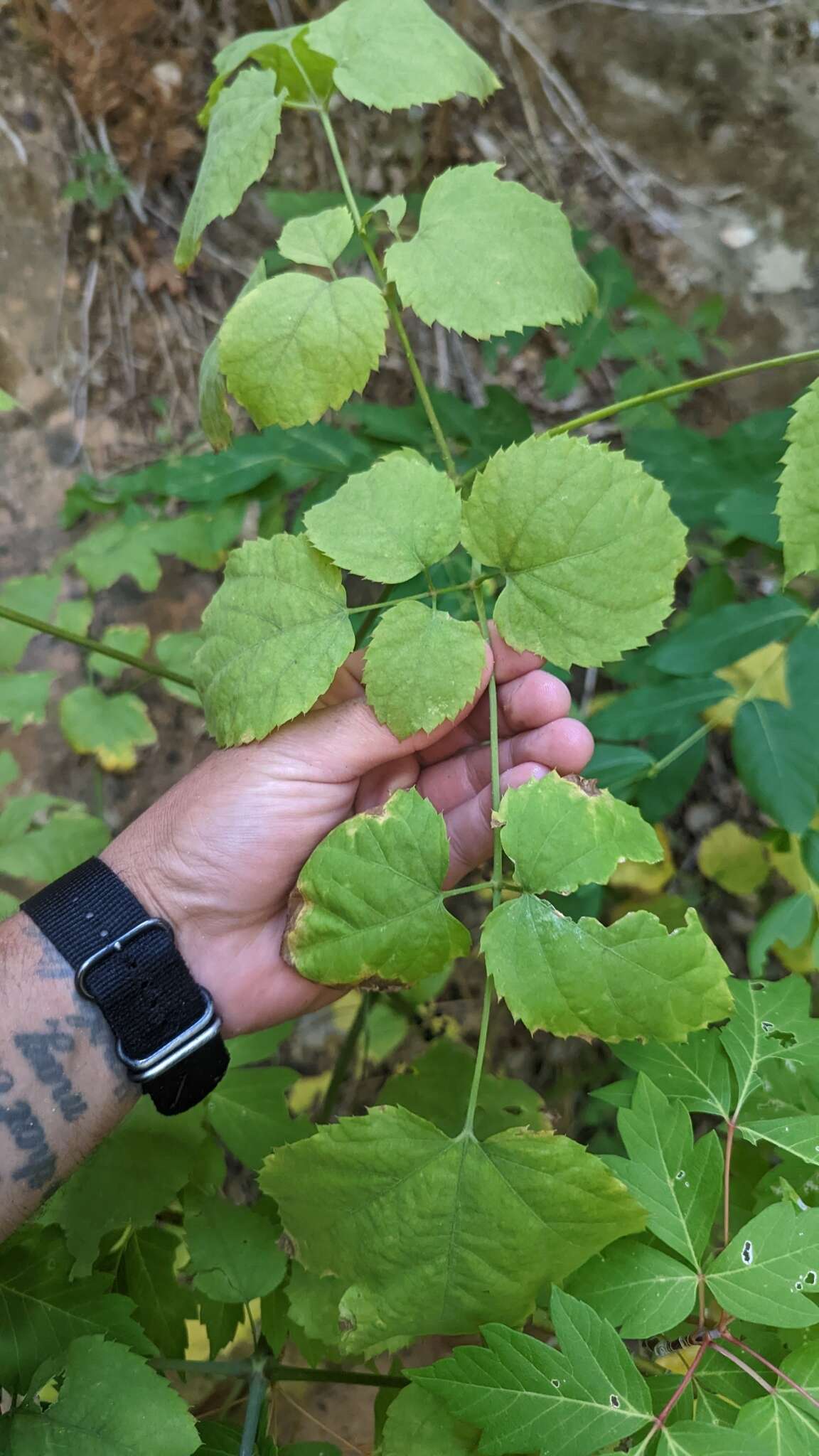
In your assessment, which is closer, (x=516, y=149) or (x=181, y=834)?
(x=181, y=834)

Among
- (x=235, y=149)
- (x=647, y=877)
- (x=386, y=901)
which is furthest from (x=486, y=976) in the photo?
(x=647, y=877)

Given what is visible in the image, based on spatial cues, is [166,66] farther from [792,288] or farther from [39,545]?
[792,288]

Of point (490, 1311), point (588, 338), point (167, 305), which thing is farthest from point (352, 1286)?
point (167, 305)

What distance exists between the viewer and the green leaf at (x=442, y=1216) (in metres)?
1.00

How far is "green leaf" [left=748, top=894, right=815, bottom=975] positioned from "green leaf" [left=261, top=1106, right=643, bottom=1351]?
67 centimetres

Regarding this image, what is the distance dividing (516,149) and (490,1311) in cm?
348

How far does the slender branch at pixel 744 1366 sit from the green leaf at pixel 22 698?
1687mm

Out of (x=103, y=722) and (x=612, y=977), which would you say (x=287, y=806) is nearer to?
(x=612, y=977)

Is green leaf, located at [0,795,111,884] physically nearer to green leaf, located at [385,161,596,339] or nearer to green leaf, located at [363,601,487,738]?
green leaf, located at [363,601,487,738]

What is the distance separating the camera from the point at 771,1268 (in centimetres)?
99

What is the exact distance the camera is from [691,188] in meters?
3.15

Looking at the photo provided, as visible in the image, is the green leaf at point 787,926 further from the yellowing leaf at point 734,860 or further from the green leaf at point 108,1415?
the green leaf at point 108,1415

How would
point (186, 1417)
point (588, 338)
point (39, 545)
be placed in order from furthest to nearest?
point (39, 545) → point (588, 338) → point (186, 1417)

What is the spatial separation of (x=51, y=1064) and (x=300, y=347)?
1117 mm
